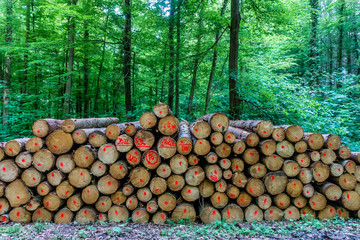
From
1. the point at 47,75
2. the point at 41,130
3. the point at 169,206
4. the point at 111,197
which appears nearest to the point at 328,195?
the point at 169,206

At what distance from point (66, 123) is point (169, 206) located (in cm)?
213

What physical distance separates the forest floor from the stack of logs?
0.70 ft

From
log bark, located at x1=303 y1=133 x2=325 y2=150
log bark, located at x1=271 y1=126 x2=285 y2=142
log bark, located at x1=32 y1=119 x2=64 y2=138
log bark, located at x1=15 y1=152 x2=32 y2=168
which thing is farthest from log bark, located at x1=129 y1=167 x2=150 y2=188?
log bark, located at x1=303 y1=133 x2=325 y2=150

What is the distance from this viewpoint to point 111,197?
346cm

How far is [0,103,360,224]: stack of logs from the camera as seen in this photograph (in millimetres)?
3367

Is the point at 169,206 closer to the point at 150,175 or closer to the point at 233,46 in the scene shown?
the point at 150,175

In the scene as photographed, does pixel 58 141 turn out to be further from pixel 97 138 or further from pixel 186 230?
pixel 186 230

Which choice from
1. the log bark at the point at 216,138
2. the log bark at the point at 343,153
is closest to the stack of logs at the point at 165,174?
the log bark at the point at 216,138

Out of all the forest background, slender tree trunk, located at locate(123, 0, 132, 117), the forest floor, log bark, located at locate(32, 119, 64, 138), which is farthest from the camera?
slender tree trunk, located at locate(123, 0, 132, 117)

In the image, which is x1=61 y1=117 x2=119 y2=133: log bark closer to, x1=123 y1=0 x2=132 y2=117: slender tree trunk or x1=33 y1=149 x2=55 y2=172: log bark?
x1=33 y1=149 x2=55 y2=172: log bark

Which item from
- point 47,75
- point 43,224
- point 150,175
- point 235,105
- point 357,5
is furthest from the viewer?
point 357,5

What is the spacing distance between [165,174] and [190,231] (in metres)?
0.90

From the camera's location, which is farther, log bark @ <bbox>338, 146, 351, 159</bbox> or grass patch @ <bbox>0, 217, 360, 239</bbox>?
log bark @ <bbox>338, 146, 351, 159</bbox>

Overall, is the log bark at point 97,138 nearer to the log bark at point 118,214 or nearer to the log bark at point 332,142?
the log bark at point 118,214
